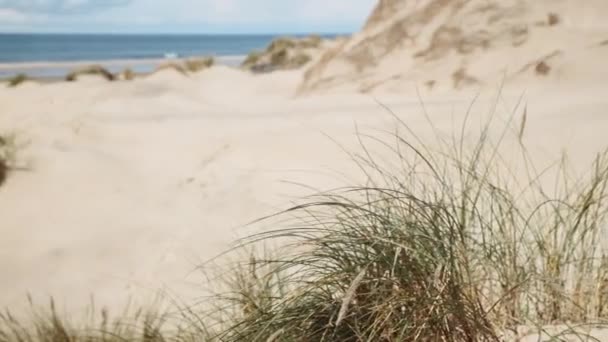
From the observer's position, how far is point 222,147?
5367mm

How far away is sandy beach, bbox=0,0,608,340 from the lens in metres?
3.65

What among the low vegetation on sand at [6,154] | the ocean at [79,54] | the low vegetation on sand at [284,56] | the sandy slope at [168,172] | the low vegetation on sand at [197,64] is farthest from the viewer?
the ocean at [79,54]

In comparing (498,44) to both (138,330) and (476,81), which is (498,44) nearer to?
(476,81)

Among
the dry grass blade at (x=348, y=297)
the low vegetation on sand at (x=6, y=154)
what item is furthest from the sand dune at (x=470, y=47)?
the dry grass blade at (x=348, y=297)

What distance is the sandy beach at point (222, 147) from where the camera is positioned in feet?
12.0

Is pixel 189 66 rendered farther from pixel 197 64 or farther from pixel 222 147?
pixel 222 147

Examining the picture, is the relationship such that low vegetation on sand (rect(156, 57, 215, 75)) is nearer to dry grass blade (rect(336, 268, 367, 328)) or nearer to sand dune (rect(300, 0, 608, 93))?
sand dune (rect(300, 0, 608, 93))

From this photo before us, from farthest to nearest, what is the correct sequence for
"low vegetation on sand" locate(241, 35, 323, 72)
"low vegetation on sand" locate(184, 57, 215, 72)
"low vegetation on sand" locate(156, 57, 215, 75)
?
"low vegetation on sand" locate(241, 35, 323, 72) → "low vegetation on sand" locate(184, 57, 215, 72) → "low vegetation on sand" locate(156, 57, 215, 75)

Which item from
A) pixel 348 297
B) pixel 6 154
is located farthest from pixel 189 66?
pixel 348 297

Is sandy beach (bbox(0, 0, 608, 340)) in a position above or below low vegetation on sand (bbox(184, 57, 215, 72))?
below

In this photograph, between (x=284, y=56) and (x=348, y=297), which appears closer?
(x=348, y=297)

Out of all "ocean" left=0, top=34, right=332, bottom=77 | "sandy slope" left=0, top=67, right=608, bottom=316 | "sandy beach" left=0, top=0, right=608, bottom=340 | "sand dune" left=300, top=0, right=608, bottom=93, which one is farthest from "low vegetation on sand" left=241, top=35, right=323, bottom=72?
"sandy slope" left=0, top=67, right=608, bottom=316

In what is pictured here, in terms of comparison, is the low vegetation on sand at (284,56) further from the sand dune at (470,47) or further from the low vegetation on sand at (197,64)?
the sand dune at (470,47)

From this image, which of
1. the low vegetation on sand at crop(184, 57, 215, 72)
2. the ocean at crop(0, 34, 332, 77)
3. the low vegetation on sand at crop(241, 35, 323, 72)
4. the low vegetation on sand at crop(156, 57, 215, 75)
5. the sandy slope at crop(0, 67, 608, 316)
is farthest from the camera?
the ocean at crop(0, 34, 332, 77)
